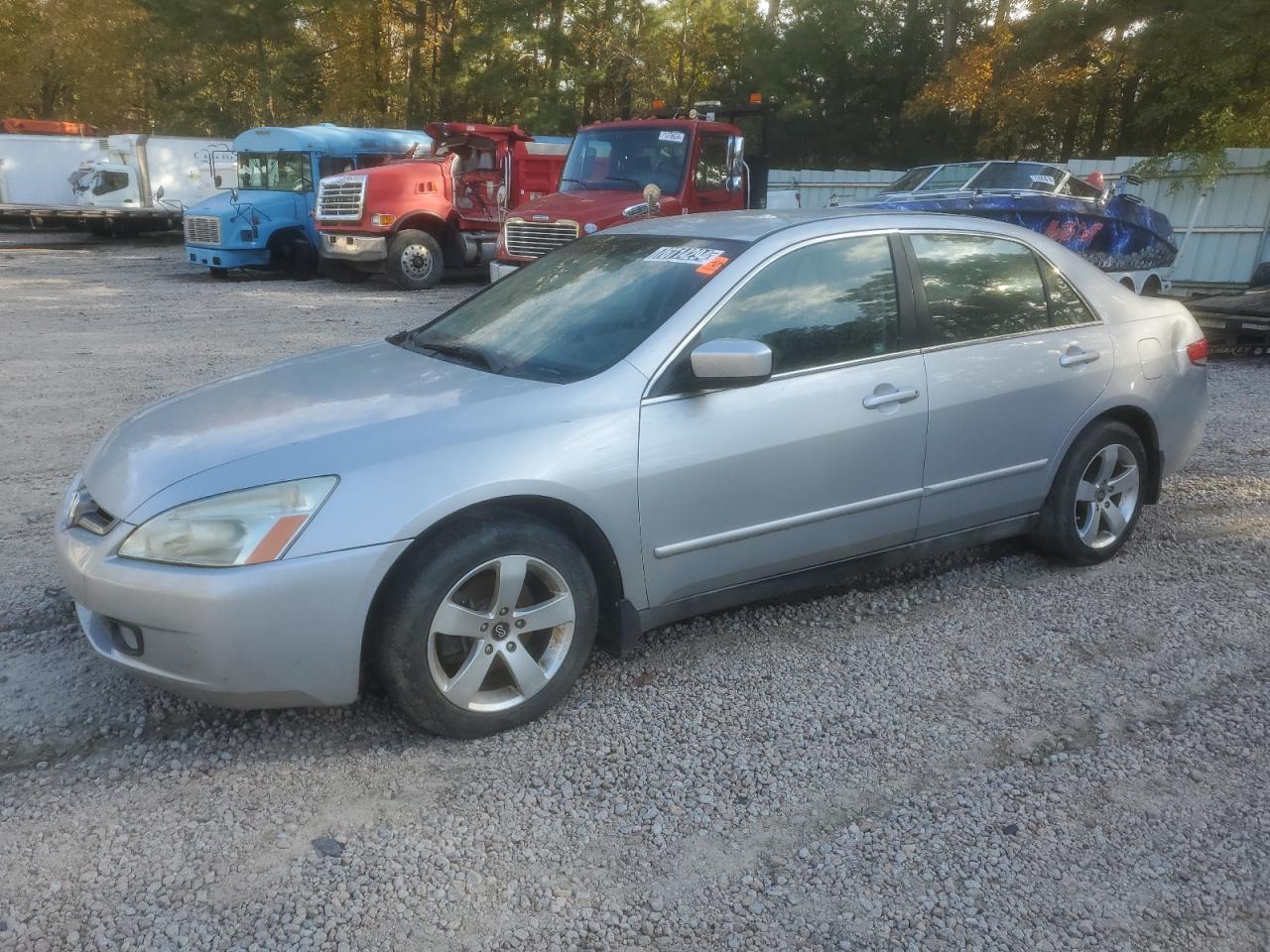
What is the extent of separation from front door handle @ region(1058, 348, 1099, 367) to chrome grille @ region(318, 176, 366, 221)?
13.2 metres

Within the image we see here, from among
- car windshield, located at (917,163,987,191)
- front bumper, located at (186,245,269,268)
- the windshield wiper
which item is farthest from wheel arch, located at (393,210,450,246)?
the windshield wiper

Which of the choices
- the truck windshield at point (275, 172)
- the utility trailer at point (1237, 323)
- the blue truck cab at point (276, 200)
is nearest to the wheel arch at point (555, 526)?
the utility trailer at point (1237, 323)

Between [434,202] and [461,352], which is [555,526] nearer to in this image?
[461,352]

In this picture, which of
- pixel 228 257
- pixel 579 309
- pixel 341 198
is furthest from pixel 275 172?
pixel 579 309

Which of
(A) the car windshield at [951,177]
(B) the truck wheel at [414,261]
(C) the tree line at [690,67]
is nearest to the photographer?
(A) the car windshield at [951,177]

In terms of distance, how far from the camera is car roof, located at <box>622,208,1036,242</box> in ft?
13.0

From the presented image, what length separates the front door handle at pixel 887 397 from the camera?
12.3ft

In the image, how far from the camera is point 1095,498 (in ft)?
15.0

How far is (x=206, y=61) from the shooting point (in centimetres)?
3572

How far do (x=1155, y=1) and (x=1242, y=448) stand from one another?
53.1ft

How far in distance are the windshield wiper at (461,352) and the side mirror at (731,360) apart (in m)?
0.74

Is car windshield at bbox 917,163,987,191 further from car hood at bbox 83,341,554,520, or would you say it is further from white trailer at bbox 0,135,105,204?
white trailer at bbox 0,135,105,204

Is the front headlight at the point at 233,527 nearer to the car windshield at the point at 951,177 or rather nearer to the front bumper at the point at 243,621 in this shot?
the front bumper at the point at 243,621

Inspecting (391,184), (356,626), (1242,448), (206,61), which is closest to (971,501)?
(356,626)
